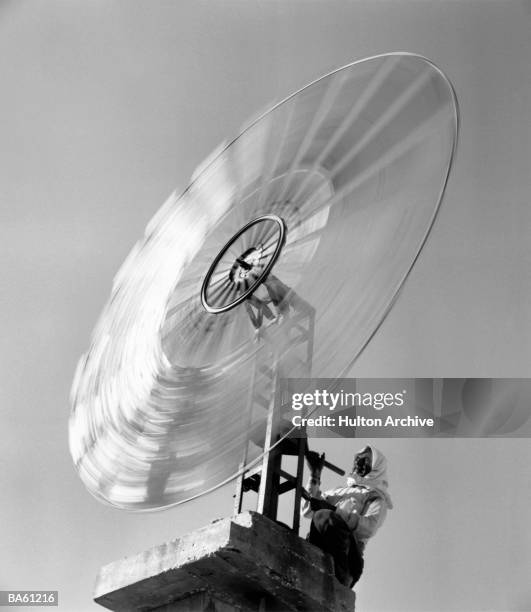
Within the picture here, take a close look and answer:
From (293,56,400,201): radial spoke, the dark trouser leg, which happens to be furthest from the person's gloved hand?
(293,56,400,201): radial spoke

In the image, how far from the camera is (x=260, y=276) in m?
9.58

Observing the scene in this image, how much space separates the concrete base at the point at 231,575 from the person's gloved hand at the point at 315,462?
1.46 meters

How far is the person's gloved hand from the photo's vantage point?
9.11 m

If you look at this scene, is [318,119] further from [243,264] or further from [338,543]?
[338,543]

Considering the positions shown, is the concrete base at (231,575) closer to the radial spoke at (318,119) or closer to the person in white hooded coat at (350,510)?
the person in white hooded coat at (350,510)

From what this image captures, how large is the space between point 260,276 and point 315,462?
2102 mm

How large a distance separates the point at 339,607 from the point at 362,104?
5.25m

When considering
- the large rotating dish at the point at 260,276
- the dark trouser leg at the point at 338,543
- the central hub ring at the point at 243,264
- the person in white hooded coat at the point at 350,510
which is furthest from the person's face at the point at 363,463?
the central hub ring at the point at 243,264

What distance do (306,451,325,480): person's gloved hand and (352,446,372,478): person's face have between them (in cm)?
47

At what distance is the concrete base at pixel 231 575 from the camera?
6.89 metres

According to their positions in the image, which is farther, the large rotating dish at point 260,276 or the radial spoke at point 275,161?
the radial spoke at point 275,161

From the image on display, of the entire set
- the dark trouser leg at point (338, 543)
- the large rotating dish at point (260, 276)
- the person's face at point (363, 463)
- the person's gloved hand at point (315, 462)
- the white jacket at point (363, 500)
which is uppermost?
the large rotating dish at point (260, 276)

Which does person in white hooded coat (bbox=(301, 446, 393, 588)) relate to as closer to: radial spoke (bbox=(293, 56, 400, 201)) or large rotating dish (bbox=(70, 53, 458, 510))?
large rotating dish (bbox=(70, 53, 458, 510))

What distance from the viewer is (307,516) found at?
877 centimetres
